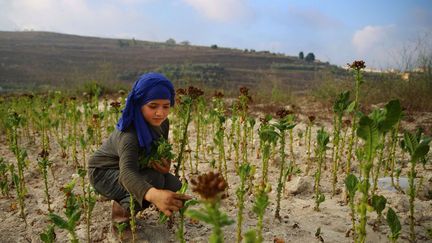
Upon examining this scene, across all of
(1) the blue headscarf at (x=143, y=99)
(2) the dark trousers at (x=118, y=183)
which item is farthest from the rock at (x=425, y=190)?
(1) the blue headscarf at (x=143, y=99)

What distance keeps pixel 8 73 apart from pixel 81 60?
9.80 meters

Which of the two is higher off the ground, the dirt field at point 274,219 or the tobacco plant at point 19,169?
the tobacco plant at point 19,169

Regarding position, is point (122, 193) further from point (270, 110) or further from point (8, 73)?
point (8, 73)

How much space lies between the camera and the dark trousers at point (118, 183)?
2.67m

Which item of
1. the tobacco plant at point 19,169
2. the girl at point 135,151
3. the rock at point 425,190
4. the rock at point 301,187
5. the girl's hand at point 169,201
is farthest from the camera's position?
the rock at point 301,187

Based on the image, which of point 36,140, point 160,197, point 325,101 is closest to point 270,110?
point 325,101

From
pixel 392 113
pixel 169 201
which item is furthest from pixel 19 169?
pixel 392 113

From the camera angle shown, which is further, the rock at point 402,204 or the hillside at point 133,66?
the hillside at point 133,66

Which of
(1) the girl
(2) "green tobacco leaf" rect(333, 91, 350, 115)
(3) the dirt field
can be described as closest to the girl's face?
(1) the girl

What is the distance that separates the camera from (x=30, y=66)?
3203cm

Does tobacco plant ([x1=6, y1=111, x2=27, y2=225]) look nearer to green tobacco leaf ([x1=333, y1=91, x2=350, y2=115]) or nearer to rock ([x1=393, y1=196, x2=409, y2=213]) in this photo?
green tobacco leaf ([x1=333, y1=91, x2=350, y2=115])

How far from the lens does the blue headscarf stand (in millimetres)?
2502

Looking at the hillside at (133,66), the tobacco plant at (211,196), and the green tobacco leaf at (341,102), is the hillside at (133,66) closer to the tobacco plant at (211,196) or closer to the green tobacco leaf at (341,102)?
the green tobacco leaf at (341,102)

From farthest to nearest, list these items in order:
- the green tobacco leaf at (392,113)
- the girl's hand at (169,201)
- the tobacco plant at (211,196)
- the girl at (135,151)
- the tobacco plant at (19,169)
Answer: the tobacco plant at (19,169) → the girl at (135,151) → the girl's hand at (169,201) → the green tobacco leaf at (392,113) → the tobacco plant at (211,196)
